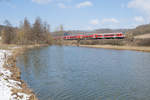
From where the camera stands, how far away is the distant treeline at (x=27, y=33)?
7725 centimetres

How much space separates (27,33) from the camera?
84625 millimetres

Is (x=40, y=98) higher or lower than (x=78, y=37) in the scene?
lower

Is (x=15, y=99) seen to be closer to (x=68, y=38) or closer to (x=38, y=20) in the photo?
(x=38, y=20)

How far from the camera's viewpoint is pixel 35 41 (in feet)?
285

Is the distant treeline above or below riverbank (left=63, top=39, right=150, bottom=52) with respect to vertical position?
above

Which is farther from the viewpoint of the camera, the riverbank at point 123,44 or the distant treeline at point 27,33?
the distant treeline at point 27,33

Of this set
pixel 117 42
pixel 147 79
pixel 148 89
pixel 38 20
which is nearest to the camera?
pixel 148 89

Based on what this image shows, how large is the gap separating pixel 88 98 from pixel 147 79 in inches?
357

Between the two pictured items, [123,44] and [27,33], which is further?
[27,33]

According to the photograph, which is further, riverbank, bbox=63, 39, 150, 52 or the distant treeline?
the distant treeline

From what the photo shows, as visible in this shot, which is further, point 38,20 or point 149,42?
point 38,20

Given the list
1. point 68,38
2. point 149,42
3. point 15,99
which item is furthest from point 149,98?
point 68,38

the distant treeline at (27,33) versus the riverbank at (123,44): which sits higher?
the distant treeline at (27,33)

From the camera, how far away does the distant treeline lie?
7725cm
